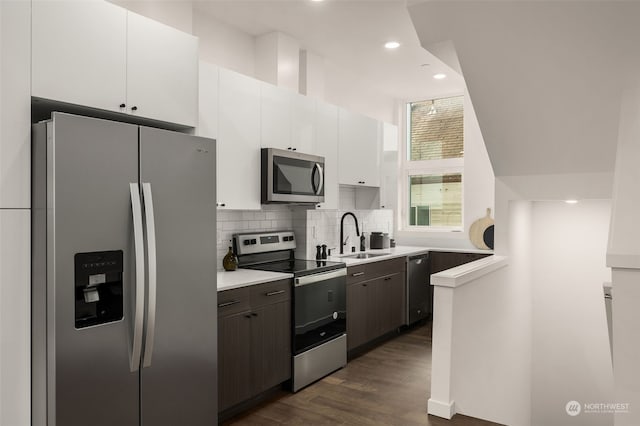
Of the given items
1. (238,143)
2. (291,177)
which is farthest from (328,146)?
(238,143)

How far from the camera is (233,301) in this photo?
295cm

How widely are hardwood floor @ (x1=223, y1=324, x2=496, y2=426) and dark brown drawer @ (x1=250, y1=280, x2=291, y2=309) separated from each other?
0.75 m

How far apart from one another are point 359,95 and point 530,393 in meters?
3.79

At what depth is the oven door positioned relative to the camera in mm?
3518

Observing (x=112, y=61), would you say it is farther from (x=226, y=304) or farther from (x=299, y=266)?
(x=299, y=266)

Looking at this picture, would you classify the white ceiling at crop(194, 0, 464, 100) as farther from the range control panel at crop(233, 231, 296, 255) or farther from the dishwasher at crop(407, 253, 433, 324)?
the dishwasher at crop(407, 253, 433, 324)

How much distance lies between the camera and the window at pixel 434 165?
6082 mm

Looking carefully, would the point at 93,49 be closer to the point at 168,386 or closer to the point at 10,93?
the point at 10,93

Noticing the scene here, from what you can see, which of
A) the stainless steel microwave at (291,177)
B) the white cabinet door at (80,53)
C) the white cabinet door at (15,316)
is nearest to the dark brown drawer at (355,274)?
the stainless steel microwave at (291,177)

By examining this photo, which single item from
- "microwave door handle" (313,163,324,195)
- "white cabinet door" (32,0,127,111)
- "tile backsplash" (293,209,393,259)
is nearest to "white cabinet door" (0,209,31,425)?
"white cabinet door" (32,0,127,111)

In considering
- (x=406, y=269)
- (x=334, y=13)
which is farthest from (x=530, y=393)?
(x=334, y=13)

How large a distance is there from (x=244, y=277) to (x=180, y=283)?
0.90 metres

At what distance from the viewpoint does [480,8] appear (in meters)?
2.47

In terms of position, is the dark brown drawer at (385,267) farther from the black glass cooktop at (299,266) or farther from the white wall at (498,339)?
the white wall at (498,339)
